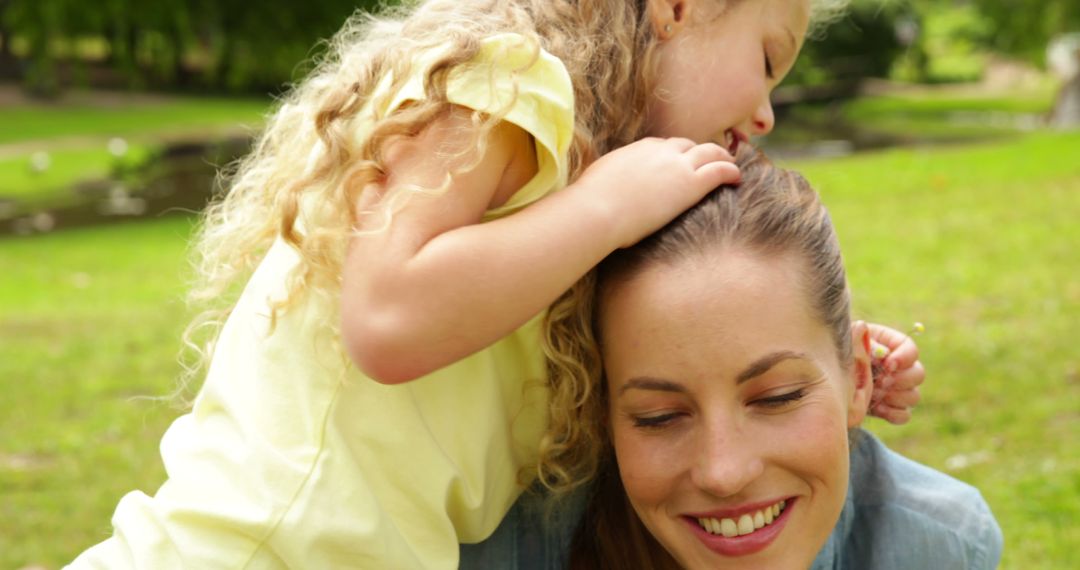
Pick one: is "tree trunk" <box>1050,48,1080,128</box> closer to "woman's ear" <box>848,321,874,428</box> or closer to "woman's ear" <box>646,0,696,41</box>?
"woman's ear" <box>848,321,874,428</box>

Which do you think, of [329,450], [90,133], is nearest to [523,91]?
[329,450]

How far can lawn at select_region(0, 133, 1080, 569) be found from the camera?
4.82m

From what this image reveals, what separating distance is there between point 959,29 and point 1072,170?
80.1 ft

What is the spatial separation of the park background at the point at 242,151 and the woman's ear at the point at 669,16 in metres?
1.37

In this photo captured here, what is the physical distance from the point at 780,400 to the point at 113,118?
22.0m

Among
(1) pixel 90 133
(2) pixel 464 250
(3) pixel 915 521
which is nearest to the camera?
(2) pixel 464 250

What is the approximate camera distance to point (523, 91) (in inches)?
88.2

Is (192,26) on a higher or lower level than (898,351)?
lower

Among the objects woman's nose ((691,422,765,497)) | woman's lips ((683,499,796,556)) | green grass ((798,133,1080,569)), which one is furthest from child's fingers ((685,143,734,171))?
green grass ((798,133,1080,569))

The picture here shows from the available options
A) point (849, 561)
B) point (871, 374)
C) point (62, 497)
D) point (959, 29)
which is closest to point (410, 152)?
point (871, 374)

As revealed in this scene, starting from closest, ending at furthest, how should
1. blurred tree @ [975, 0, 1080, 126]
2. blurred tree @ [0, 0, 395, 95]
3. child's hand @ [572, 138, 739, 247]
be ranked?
child's hand @ [572, 138, 739, 247], blurred tree @ [0, 0, 395, 95], blurred tree @ [975, 0, 1080, 126]

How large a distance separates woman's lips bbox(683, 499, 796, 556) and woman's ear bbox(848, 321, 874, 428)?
13.0 inches

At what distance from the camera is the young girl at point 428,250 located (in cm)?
221

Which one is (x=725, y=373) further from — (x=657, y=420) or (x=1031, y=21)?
(x=1031, y=21)
